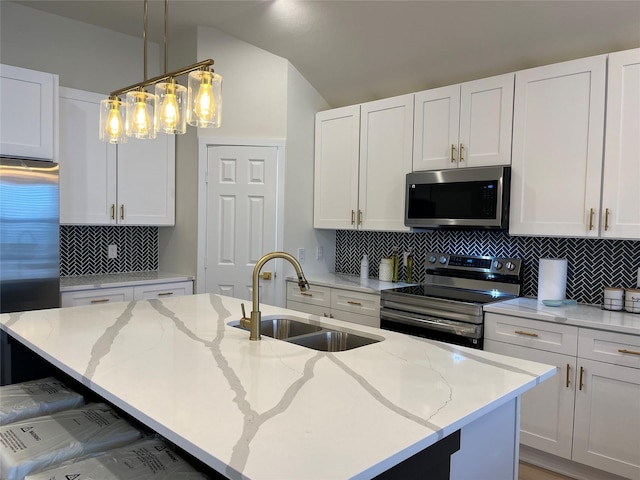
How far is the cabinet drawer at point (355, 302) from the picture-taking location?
3543 mm

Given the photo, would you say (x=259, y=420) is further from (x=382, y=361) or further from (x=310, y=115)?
(x=310, y=115)

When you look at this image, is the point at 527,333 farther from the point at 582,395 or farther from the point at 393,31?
the point at 393,31

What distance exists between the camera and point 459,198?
10.8 feet

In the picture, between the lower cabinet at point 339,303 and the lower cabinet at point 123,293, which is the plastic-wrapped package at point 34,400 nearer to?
the lower cabinet at point 123,293

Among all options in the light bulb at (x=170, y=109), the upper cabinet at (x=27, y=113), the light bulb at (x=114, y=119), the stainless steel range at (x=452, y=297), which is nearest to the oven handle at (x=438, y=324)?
the stainless steel range at (x=452, y=297)

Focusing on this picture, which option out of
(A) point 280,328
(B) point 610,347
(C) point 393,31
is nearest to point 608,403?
(B) point 610,347

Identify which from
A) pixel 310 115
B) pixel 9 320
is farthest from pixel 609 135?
pixel 9 320

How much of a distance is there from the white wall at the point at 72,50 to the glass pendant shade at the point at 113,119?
201 centimetres

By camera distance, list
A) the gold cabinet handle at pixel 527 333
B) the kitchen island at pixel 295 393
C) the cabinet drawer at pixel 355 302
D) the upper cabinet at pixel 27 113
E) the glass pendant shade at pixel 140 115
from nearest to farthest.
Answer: the kitchen island at pixel 295 393 → the glass pendant shade at pixel 140 115 → the gold cabinet handle at pixel 527 333 → the upper cabinet at pixel 27 113 → the cabinet drawer at pixel 355 302

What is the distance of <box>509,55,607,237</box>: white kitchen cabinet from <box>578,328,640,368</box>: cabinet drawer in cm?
59

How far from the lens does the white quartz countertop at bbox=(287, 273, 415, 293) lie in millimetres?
3633

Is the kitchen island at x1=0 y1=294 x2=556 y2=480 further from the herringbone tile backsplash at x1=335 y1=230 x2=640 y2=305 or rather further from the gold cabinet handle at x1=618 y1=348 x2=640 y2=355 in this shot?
the herringbone tile backsplash at x1=335 y1=230 x2=640 y2=305

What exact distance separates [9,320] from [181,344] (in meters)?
0.96

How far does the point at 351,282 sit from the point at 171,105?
7.29 feet
